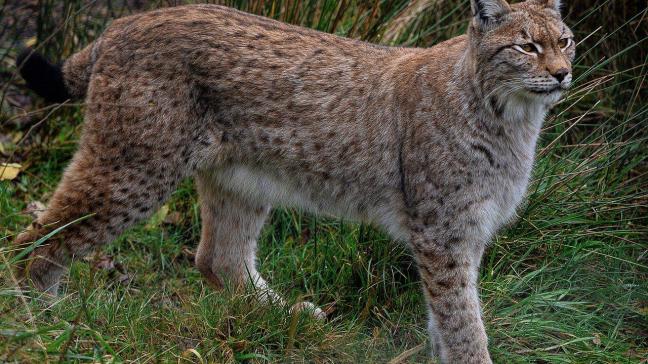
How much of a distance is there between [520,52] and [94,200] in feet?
6.39

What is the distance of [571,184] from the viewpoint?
5.30m

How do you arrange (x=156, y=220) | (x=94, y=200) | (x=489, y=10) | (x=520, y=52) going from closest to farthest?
(x=520, y=52), (x=489, y=10), (x=94, y=200), (x=156, y=220)

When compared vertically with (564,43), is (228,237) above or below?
below

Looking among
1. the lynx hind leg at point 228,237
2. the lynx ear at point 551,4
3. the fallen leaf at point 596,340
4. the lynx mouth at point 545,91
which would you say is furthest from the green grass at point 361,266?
the lynx mouth at point 545,91

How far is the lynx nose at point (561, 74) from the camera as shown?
402cm

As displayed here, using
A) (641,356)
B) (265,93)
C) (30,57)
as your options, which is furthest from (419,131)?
(30,57)

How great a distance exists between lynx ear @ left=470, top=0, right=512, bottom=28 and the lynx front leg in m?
0.93

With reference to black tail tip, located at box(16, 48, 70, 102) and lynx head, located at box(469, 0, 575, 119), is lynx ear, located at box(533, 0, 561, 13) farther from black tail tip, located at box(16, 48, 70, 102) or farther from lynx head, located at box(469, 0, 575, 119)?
black tail tip, located at box(16, 48, 70, 102)

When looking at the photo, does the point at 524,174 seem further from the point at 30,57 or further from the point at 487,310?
the point at 30,57

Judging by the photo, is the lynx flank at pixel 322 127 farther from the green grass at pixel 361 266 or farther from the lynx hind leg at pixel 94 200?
the green grass at pixel 361 266

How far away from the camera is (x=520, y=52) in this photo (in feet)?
13.6

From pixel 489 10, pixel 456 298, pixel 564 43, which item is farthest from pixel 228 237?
pixel 564 43

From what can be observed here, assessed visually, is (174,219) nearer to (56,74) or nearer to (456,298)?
(56,74)

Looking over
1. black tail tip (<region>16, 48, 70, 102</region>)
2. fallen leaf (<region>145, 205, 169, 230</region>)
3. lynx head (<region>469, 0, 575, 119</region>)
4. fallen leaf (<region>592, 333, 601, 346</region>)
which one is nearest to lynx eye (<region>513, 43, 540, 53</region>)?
lynx head (<region>469, 0, 575, 119</region>)
